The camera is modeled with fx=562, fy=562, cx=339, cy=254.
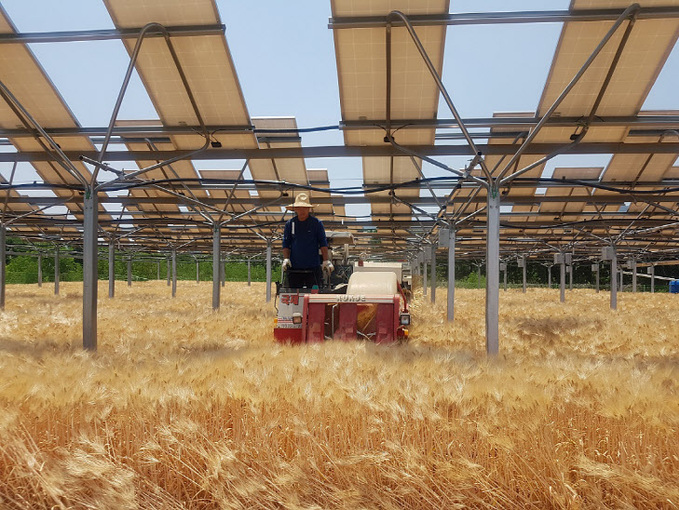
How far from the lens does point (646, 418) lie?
152 inches

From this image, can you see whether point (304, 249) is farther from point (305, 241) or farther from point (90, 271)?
point (90, 271)

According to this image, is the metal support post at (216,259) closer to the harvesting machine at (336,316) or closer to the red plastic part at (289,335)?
the harvesting machine at (336,316)

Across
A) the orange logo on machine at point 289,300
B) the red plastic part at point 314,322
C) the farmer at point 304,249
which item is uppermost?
the farmer at point 304,249

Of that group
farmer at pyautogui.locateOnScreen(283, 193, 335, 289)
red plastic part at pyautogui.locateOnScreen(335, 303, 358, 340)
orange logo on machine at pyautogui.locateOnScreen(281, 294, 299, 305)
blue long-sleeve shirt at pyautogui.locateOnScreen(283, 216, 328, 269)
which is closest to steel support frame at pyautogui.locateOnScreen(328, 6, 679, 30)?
farmer at pyautogui.locateOnScreen(283, 193, 335, 289)

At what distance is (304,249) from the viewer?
1005 cm

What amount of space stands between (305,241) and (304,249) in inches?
6.4

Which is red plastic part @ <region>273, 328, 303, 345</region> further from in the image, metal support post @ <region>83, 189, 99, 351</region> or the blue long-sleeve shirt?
metal support post @ <region>83, 189, 99, 351</region>

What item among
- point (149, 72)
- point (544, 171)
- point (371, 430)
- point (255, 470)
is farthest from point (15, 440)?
point (544, 171)

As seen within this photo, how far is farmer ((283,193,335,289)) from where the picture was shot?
9.88 meters

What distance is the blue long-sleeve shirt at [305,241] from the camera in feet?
32.5

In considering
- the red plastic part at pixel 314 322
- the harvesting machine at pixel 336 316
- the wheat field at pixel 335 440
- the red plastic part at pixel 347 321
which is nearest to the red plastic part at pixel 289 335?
the harvesting machine at pixel 336 316

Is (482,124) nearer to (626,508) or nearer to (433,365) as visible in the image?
(433,365)

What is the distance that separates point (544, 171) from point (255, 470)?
47.0ft

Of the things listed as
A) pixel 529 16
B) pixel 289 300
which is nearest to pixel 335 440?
pixel 289 300
